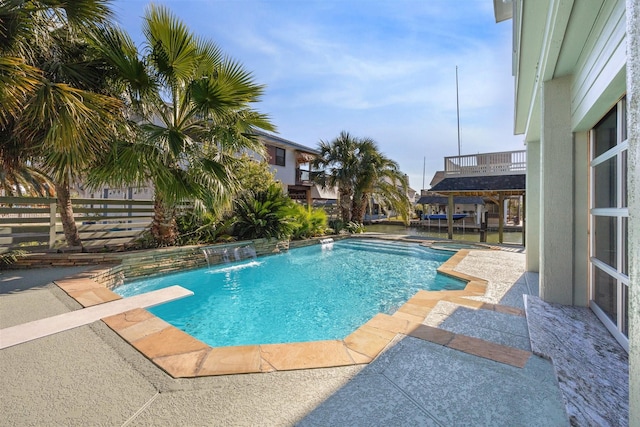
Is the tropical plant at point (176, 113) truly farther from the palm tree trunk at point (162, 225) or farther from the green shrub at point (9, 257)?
the green shrub at point (9, 257)

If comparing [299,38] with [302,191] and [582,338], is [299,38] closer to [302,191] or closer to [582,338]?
[582,338]

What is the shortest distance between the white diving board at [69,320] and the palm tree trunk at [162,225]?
351 centimetres

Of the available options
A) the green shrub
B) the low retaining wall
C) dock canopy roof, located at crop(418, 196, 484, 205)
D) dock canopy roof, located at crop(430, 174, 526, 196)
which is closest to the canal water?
dock canopy roof, located at crop(430, 174, 526, 196)

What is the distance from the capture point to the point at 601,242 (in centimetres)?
349

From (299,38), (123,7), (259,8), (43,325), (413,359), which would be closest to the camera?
(413,359)

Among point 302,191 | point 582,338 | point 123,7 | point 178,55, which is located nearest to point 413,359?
point 582,338

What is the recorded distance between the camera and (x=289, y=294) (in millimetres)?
6121

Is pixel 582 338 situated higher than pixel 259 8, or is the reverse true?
pixel 259 8

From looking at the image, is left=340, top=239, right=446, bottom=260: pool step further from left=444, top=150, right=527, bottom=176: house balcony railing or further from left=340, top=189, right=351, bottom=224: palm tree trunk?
left=444, top=150, right=527, bottom=176: house balcony railing

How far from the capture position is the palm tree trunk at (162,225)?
310 inches

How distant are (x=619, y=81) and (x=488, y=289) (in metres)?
3.89

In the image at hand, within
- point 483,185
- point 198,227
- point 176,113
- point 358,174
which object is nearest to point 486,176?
point 483,185

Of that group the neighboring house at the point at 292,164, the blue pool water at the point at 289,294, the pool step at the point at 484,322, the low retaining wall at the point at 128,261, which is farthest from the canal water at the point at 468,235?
the low retaining wall at the point at 128,261

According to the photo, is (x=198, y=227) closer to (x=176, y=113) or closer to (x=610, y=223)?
(x=176, y=113)
